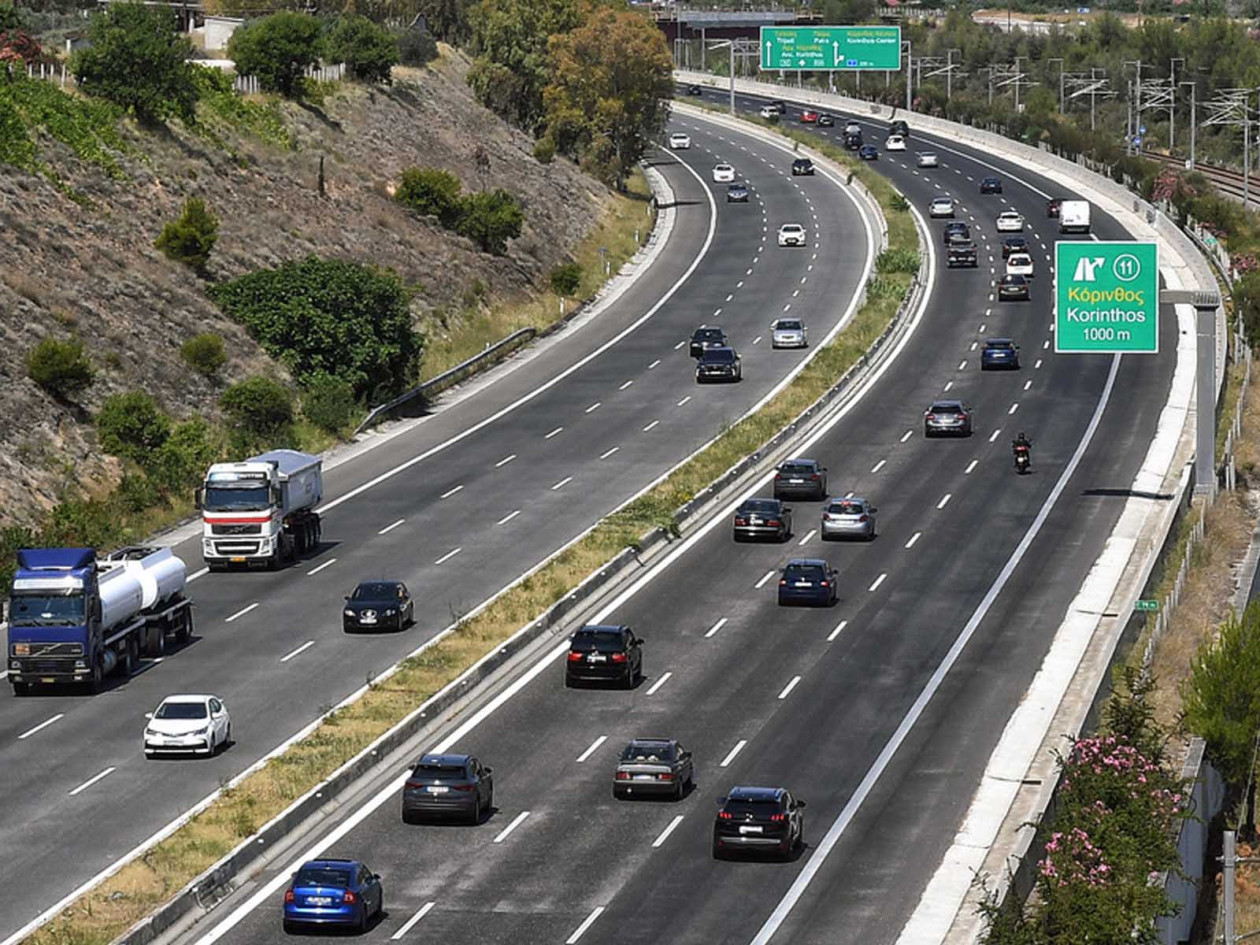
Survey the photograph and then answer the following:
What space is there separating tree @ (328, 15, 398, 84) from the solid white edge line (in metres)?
58.0

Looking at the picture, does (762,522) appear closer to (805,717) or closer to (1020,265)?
(805,717)

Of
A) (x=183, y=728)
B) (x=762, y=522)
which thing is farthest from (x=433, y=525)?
(x=183, y=728)

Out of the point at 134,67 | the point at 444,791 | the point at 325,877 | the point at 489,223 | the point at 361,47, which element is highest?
the point at 134,67

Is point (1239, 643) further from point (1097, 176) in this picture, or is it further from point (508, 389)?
point (1097, 176)

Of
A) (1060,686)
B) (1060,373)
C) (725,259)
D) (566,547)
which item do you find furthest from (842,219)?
(1060,686)

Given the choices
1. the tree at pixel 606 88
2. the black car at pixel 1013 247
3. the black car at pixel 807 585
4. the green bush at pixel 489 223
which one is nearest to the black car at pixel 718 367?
the green bush at pixel 489 223

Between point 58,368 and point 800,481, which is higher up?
point 58,368

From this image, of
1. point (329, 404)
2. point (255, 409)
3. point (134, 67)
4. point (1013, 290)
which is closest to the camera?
point (255, 409)

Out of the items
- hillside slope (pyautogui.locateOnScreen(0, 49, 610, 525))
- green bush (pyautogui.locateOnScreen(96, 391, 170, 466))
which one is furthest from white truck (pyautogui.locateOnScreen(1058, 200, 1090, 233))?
green bush (pyautogui.locateOnScreen(96, 391, 170, 466))

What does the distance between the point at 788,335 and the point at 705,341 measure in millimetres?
4006

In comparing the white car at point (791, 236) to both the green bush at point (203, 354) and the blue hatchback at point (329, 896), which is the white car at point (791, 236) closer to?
the green bush at point (203, 354)

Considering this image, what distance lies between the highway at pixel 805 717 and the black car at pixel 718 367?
24.1ft

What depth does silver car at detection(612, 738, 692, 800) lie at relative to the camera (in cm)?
5100

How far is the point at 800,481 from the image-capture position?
84.0 meters
